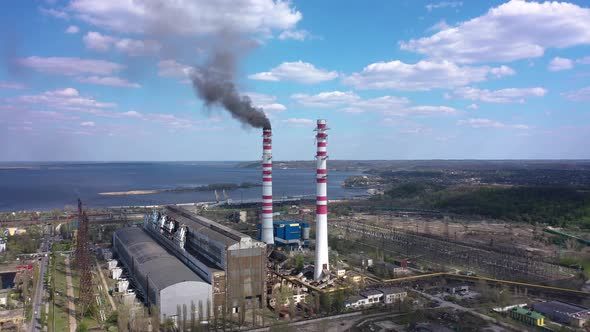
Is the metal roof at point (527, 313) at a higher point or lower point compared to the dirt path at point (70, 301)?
higher

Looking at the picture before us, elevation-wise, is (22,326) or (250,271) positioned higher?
(250,271)

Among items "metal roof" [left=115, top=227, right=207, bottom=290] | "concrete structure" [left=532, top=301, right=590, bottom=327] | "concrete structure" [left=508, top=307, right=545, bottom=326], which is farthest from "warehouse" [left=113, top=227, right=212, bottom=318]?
"concrete structure" [left=532, top=301, right=590, bottom=327]

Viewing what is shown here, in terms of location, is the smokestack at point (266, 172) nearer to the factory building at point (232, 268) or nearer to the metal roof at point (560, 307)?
the factory building at point (232, 268)

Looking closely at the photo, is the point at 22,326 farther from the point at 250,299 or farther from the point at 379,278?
the point at 379,278

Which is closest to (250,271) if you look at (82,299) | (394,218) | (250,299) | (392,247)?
(250,299)

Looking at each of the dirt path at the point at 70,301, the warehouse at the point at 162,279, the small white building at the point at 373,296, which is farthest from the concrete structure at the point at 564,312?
the dirt path at the point at 70,301

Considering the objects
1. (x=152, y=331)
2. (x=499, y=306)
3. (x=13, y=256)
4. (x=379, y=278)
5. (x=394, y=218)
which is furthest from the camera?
(x=394, y=218)
